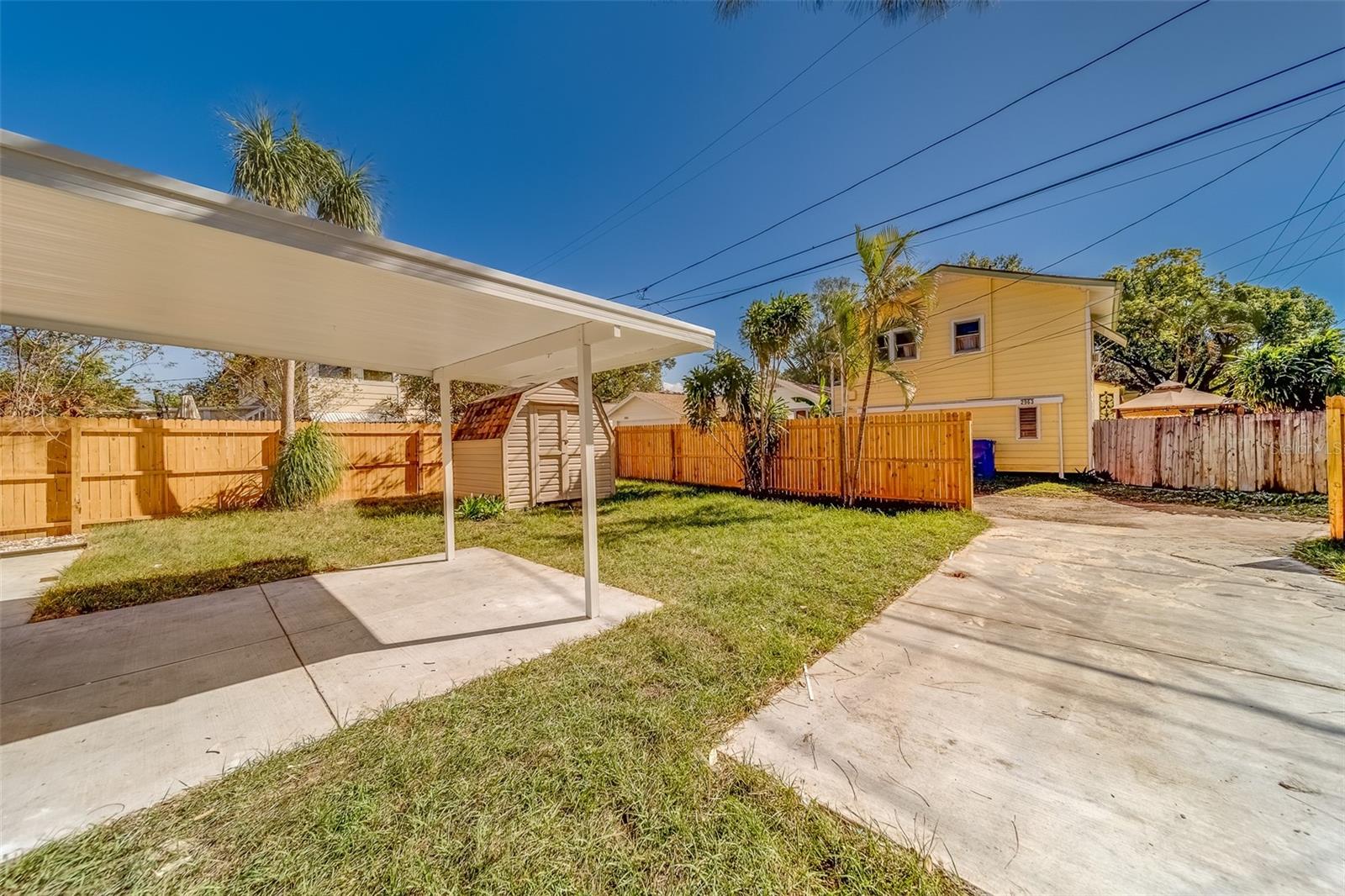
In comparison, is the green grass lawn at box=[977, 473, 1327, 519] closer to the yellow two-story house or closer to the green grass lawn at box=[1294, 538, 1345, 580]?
the yellow two-story house

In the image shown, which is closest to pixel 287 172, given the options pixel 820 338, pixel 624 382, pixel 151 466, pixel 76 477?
pixel 151 466

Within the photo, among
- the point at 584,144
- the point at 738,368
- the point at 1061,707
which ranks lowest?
the point at 1061,707

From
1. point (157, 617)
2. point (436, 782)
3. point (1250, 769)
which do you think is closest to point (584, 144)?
point (157, 617)

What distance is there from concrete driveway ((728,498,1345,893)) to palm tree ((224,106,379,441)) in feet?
36.6

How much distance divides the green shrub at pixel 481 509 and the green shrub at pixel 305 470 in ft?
10.1

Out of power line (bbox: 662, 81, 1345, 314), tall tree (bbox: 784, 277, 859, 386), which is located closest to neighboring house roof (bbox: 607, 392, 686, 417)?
tall tree (bbox: 784, 277, 859, 386)

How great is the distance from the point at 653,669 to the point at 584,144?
39.3 feet

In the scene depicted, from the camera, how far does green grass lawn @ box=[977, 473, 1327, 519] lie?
7.66m

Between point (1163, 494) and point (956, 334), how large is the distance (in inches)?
232

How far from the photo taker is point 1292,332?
64.2 ft

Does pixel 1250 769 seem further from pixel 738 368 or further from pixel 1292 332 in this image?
pixel 1292 332

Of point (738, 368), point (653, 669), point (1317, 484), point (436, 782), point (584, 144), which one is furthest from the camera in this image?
point (584, 144)

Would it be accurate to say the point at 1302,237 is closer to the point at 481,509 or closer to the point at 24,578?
the point at 481,509

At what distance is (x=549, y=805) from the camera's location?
1.85m
